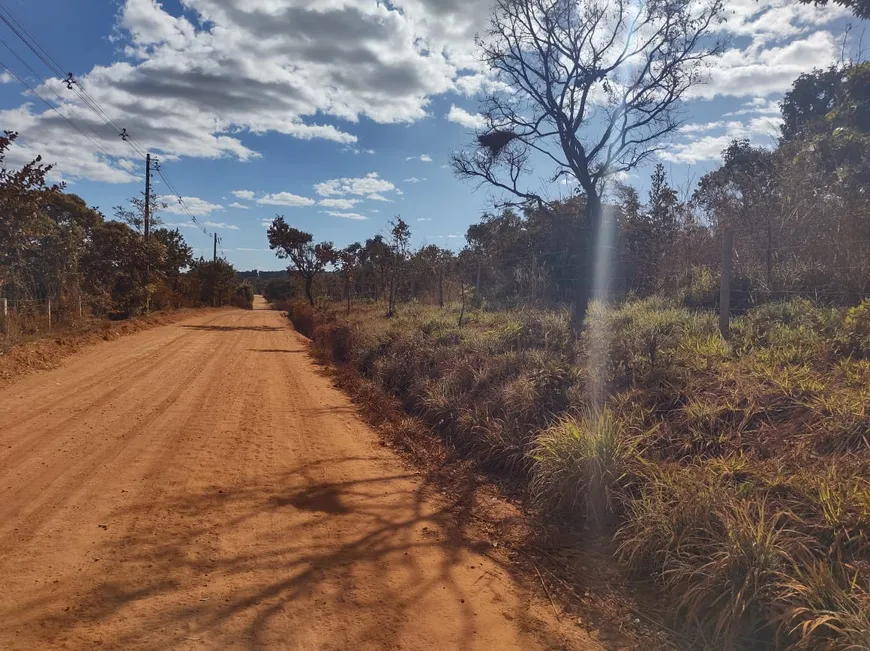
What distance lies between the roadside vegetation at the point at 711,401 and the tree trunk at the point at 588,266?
0.28 meters

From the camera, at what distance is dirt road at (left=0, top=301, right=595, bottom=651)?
3066 millimetres

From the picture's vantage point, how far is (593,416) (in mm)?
5734

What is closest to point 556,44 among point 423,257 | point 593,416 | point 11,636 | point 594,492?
point 593,416

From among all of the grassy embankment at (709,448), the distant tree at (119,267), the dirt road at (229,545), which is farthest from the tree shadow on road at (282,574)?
the distant tree at (119,267)

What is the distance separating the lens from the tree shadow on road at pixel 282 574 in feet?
9.93

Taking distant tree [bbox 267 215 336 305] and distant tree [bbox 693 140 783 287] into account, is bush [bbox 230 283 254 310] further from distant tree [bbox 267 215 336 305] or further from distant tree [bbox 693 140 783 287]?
distant tree [bbox 693 140 783 287]

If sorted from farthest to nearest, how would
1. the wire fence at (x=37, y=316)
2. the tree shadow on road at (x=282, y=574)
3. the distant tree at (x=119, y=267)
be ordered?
the distant tree at (x=119, y=267) → the wire fence at (x=37, y=316) → the tree shadow on road at (x=282, y=574)

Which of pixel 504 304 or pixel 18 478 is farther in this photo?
pixel 504 304

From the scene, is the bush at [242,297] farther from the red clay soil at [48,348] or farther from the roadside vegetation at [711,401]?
the roadside vegetation at [711,401]

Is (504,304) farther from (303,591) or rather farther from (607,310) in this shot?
(303,591)

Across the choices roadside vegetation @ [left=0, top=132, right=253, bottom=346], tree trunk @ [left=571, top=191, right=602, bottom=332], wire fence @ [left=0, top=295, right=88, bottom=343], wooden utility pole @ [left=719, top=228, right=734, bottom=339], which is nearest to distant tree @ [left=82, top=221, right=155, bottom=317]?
roadside vegetation @ [left=0, top=132, right=253, bottom=346]

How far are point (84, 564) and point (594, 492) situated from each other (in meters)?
3.81

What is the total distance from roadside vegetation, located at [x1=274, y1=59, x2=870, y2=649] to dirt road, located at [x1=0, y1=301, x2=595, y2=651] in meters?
1.02

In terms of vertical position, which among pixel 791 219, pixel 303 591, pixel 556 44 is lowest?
pixel 303 591
